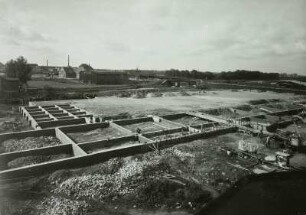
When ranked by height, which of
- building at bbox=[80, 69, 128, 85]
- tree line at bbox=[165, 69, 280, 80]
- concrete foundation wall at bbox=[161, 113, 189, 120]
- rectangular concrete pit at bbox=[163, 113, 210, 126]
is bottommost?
rectangular concrete pit at bbox=[163, 113, 210, 126]

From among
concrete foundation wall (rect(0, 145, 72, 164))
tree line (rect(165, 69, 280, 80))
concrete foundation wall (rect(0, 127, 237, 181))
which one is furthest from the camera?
tree line (rect(165, 69, 280, 80))

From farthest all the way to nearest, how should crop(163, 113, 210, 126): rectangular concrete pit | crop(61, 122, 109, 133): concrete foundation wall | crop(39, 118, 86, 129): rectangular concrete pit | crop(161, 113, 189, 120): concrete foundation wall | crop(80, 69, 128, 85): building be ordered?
crop(80, 69, 128, 85): building → crop(161, 113, 189, 120): concrete foundation wall → crop(163, 113, 210, 126): rectangular concrete pit → crop(39, 118, 86, 129): rectangular concrete pit → crop(61, 122, 109, 133): concrete foundation wall

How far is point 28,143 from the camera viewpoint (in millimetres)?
14070

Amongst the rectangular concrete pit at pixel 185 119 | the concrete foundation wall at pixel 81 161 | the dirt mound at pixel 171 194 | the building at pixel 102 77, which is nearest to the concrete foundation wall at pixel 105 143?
the concrete foundation wall at pixel 81 161

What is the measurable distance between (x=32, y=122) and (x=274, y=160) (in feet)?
55.8

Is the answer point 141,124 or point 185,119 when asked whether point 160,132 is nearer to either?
point 141,124

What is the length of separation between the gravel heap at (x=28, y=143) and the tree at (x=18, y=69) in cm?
2278

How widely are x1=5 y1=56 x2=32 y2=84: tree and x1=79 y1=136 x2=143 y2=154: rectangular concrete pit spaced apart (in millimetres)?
26469

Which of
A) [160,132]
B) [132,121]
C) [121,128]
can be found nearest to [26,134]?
[121,128]

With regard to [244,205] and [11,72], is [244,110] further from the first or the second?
[11,72]

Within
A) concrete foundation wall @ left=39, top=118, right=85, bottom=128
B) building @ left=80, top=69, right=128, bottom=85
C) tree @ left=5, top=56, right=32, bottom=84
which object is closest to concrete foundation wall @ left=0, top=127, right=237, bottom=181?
concrete foundation wall @ left=39, top=118, right=85, bottom=128

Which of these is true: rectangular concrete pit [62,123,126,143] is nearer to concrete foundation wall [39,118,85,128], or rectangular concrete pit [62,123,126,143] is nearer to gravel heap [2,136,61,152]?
gravel heap [2,136,61,152]

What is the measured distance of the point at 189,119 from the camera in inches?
867

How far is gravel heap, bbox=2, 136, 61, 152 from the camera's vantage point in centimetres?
1355
